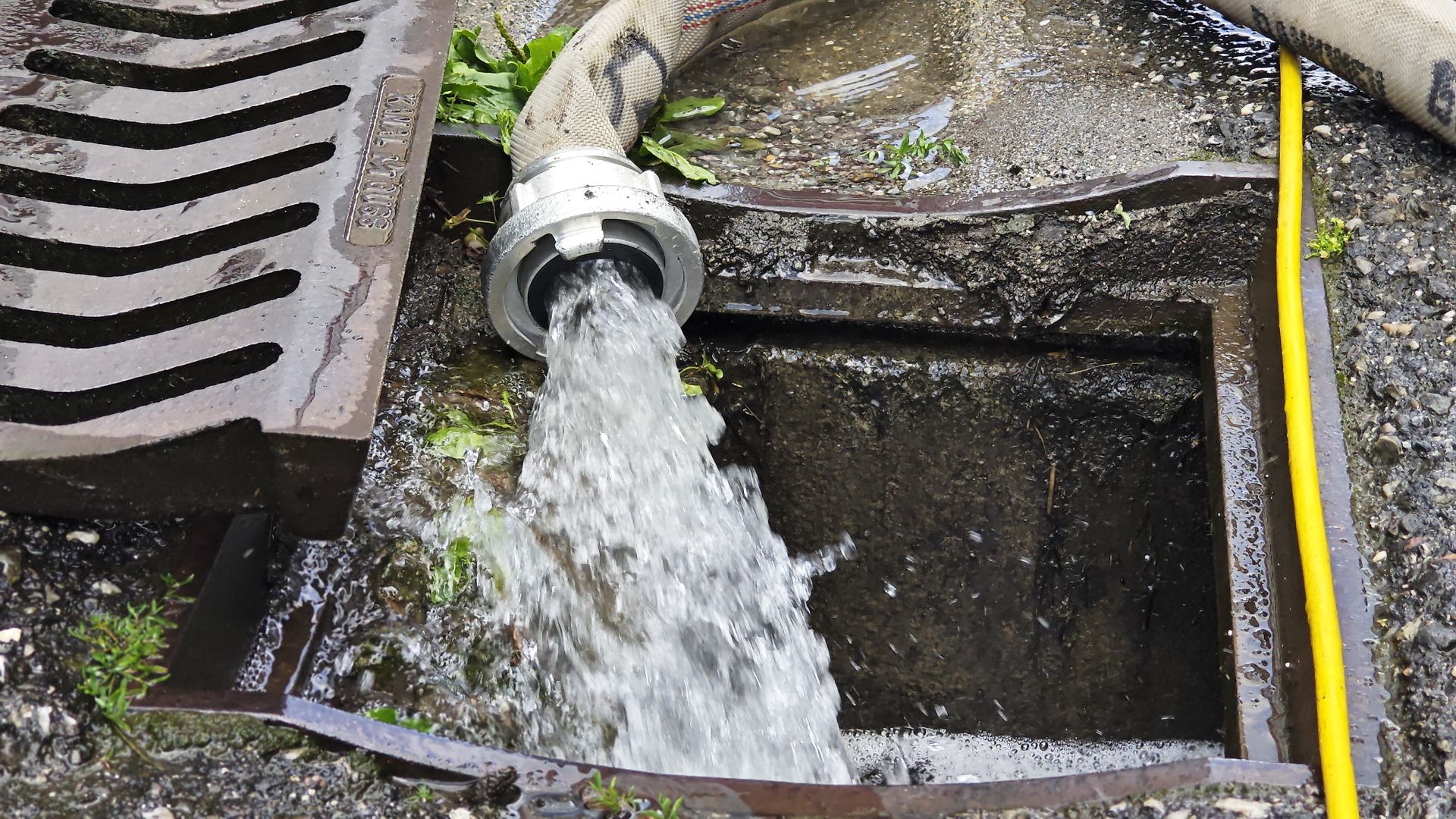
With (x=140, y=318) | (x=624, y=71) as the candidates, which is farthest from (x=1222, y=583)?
(x=140, y=318)

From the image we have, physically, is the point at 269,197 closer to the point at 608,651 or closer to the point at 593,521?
the point at 593,521

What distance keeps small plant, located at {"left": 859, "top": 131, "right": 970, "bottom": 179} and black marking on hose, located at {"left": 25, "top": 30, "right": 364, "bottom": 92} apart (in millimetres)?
1235

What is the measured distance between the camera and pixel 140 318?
183cm

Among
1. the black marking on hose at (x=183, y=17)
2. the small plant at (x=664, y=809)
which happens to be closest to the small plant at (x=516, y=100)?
the black marking on hose at (x=183, y=17)

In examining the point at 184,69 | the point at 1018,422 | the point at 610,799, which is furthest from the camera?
the point at 1018,422

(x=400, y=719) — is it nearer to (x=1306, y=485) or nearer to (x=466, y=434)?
(x=466, y=434)

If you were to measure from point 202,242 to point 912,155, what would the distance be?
5.31 feet

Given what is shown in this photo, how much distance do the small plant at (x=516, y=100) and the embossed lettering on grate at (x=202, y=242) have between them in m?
0.24

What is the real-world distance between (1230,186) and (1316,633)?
112 cm

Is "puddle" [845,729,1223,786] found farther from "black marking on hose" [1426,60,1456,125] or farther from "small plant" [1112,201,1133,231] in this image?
"black marking on hose" [1426,60,1456,125]

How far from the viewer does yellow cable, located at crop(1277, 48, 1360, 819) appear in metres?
1.65

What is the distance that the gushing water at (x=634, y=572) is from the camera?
199 centimetres

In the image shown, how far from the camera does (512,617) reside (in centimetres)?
194

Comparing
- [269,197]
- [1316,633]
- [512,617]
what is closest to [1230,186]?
[1316,633]
